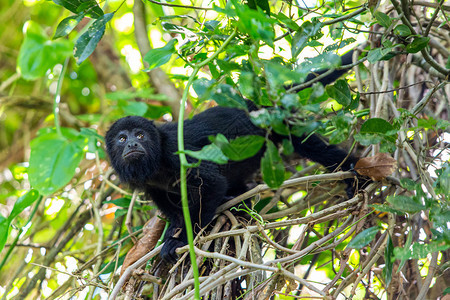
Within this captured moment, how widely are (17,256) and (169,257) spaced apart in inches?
88.3

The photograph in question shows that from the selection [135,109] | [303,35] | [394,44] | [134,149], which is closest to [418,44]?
[394,44]

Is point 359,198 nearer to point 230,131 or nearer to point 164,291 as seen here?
point 164,291

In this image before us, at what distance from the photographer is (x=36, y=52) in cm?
211

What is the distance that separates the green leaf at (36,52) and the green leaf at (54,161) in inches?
14.4

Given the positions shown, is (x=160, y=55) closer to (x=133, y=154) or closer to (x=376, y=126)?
(x=376, y=126)

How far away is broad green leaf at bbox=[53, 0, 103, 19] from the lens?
2391 millimetres

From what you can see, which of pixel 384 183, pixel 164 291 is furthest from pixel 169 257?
pixel 384 183

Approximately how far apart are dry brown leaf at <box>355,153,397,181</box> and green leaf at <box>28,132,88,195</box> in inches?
64.8

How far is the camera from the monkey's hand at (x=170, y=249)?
2979 millimetres

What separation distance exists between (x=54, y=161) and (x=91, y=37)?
0.67 meters

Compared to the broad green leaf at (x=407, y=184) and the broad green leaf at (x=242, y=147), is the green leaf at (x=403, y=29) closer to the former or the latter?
the broad green leaf at (x=407, y=184)

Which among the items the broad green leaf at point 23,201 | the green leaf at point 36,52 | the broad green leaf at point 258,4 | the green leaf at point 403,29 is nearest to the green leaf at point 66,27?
the green leaf at point 36,52

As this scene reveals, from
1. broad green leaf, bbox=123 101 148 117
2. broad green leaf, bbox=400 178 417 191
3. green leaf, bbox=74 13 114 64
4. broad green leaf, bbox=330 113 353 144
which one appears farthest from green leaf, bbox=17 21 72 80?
broad green leaf, bbox=123 101 148 117

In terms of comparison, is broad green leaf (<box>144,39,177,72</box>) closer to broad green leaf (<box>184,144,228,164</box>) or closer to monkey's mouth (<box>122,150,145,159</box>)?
broad green leaf (<box>184,144,228,164</box>)
